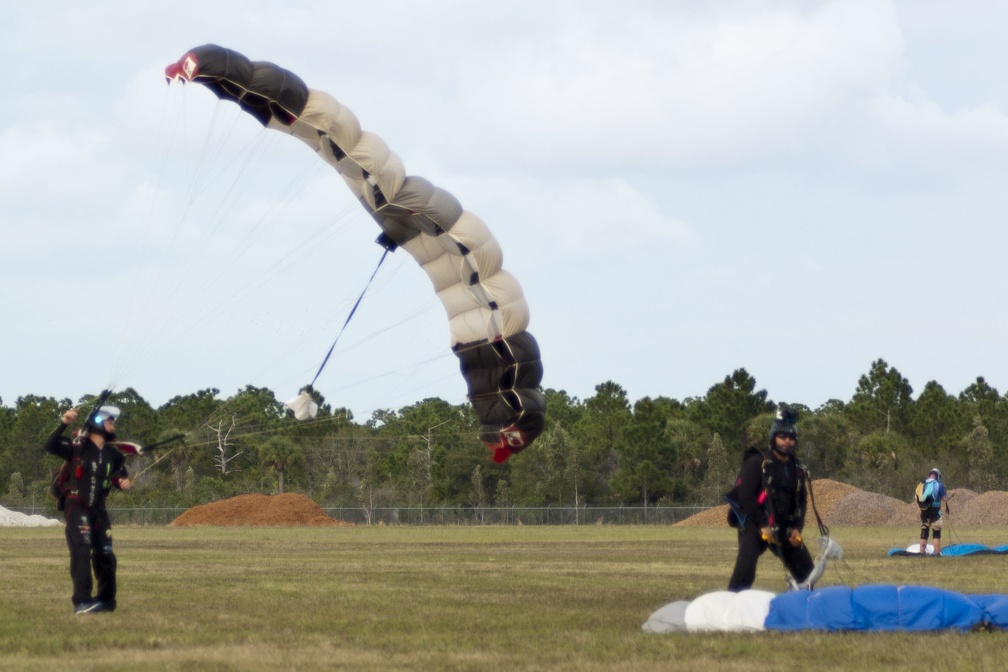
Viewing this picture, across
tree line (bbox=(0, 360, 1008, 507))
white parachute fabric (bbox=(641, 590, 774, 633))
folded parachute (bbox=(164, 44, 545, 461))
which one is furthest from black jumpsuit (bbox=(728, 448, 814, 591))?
tree line (bbox=(0, 360, 1008, 507))

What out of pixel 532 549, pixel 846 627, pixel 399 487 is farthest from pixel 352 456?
pixel 846 627

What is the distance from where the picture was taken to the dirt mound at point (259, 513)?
57.6 metres

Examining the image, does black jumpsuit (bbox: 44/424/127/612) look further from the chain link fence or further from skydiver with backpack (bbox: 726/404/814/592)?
the chain link fence

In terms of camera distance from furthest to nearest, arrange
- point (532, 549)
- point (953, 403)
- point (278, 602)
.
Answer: point (953, 403) → point (532, 549) → point (278, 602)

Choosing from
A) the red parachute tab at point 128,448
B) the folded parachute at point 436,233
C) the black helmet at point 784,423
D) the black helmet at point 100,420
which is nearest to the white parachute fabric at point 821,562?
the black helmet at point 784,423

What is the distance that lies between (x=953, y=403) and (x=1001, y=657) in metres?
69.6

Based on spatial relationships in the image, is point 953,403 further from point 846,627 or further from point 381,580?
point 846,627

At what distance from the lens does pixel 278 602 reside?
13.2 metres

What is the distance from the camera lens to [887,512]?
5106cm

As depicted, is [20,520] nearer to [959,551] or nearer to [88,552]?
[959,551]

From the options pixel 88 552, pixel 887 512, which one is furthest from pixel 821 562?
pixel 887 512

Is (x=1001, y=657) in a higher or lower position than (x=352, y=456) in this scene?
lower

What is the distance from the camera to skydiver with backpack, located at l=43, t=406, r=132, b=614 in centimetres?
1204

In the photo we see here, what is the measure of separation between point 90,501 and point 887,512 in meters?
42.6
